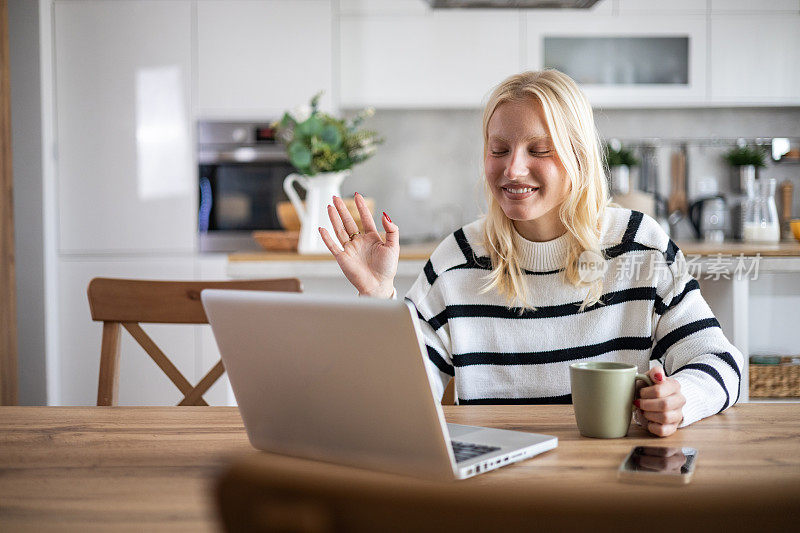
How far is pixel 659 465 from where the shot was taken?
0.79 meters

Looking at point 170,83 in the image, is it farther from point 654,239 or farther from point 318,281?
point 654,239

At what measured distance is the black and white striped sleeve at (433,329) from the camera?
4.74ft

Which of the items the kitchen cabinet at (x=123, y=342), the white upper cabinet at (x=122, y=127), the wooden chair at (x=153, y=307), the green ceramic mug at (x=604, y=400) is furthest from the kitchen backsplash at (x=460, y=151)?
A: the green ceramic mug at (x=604, y=400)

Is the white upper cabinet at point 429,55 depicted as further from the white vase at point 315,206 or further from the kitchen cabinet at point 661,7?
the white vase at point 315,206

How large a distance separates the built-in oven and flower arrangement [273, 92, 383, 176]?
3.21 ft

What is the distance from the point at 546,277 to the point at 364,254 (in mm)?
356

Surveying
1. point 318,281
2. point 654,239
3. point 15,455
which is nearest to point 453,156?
point 318,281

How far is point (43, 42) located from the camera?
362 centimetres

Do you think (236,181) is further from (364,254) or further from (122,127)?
(364,254)

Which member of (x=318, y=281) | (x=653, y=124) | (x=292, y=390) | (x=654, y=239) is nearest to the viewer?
(x=292, y=390)

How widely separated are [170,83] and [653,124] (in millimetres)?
2378

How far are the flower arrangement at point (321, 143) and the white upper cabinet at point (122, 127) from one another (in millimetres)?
1134

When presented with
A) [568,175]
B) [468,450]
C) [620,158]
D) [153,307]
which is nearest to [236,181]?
[620,158]

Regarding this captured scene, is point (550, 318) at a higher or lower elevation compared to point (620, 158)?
lower
